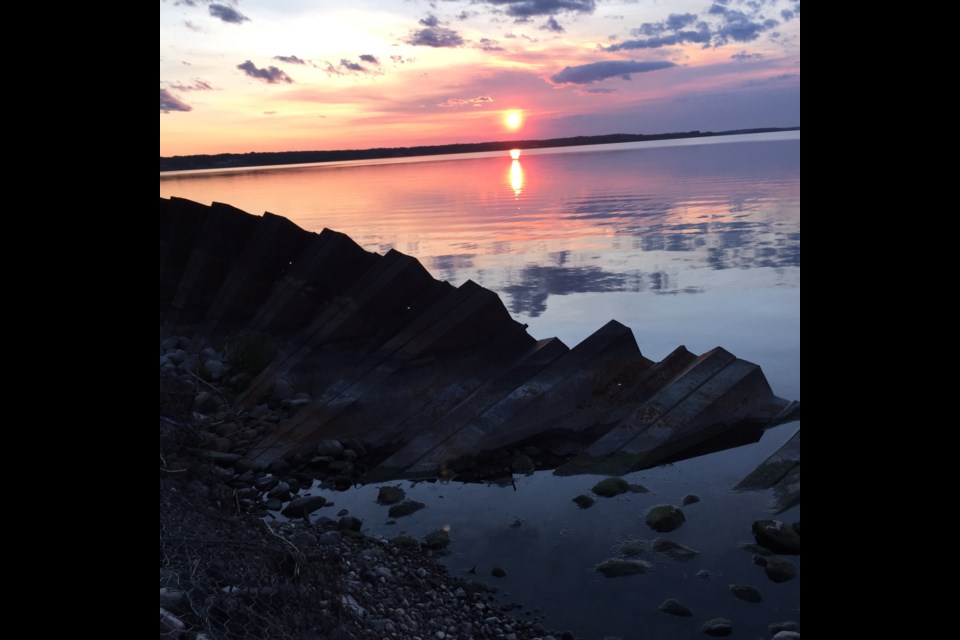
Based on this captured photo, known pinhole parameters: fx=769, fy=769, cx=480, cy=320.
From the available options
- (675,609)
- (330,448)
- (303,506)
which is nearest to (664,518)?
(675,609)

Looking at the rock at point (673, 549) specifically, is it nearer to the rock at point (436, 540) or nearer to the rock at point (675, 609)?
the rock at point (675, 609)

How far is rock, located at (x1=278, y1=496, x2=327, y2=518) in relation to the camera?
7695 millimetres

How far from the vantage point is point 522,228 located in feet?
102

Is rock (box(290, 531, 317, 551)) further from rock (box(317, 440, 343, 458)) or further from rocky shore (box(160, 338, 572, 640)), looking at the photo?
rock (box(317, 440, 343, 458))

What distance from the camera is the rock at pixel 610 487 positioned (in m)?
7.92

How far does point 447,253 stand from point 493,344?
1511cm

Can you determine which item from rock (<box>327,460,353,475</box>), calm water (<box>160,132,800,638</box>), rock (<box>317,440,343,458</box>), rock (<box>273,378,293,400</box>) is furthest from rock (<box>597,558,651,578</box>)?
rock (<box>273,378,293,400</box>)

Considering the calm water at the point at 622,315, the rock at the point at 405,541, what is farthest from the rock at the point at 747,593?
the rock at the point at 405,541

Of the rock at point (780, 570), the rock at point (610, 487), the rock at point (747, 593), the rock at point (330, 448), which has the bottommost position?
the rock at point (747, 593)

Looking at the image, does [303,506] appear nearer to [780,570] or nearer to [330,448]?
[330,448]

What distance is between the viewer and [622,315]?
54.6 ft

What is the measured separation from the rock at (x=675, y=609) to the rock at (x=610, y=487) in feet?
6.35
